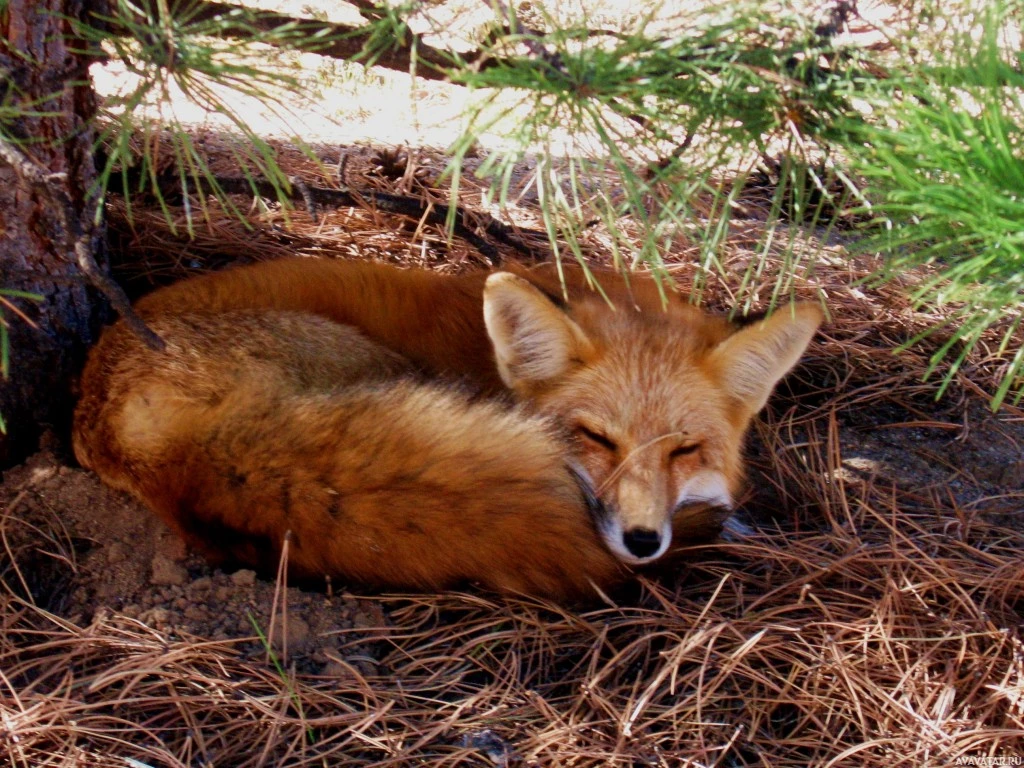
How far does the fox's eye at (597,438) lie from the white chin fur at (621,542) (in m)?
0.24

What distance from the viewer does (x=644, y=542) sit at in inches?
87.3

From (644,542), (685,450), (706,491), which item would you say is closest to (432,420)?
(644,542)

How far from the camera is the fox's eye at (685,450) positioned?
2463mm

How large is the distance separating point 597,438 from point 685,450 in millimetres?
260

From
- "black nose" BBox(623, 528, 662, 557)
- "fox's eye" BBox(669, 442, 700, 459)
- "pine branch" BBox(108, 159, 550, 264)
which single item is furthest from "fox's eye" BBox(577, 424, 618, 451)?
"pine branch" BBox(108, 159, 550, 264)

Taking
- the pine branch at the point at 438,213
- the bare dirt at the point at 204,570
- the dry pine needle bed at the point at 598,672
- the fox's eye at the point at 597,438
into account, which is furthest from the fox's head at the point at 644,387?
the pine branch at the point at 438,213

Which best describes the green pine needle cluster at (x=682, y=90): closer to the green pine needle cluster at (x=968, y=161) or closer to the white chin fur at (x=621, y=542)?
the green pine needle cluster at (x=968, y=161)

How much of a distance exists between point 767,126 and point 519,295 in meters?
0.88

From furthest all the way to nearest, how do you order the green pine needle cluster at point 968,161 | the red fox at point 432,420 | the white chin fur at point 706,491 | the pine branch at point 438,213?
the pine branch at point 438,213
the white chin fur at point 706,491
the red fox at point 432,420
the green pine needle cluster at point 968,161

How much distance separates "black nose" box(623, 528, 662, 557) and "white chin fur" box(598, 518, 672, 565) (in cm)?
1

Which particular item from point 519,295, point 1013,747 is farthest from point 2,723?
point 1013,747

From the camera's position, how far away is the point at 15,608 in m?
2.09

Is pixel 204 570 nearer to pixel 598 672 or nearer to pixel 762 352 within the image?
pixel 598 672

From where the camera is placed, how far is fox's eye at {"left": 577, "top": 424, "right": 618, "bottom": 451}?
245 centimetres
